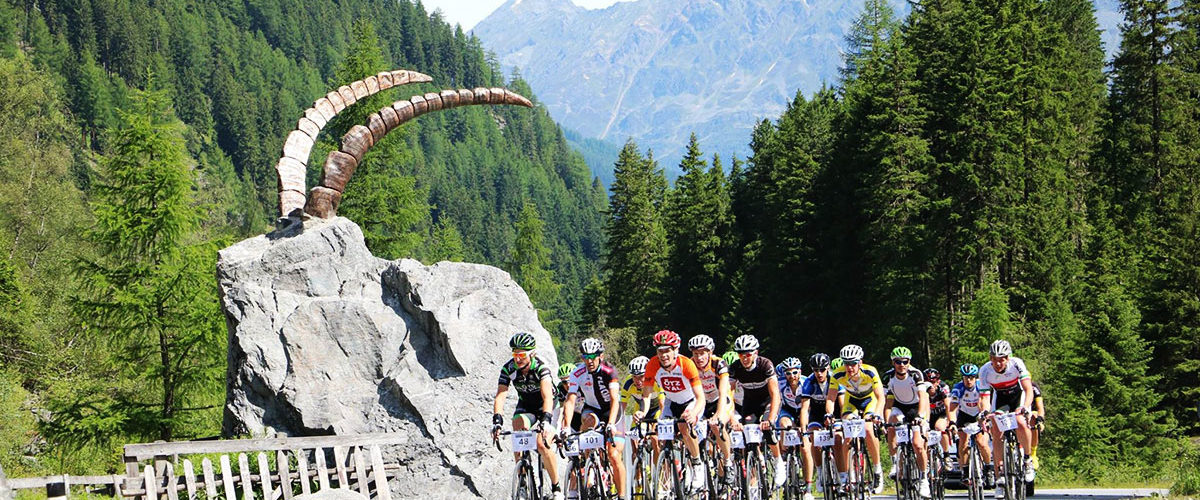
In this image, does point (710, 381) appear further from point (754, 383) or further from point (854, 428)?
point (854, 428)

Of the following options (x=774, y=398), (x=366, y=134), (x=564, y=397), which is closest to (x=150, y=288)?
(x=366, y=134)

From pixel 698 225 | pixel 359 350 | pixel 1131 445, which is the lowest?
pixel 1131 445

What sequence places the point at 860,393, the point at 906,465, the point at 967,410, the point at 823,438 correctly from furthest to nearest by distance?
the point at 967,410 < the point at 860,393 < the point at 906,465 < the point at 823,438

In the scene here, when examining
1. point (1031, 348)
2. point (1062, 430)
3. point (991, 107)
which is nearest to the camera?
point (1062, 430)

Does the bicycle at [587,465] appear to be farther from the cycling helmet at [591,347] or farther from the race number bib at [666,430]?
the cycling helmet at [591,347]

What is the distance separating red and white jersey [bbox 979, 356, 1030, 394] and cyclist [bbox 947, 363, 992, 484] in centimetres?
15

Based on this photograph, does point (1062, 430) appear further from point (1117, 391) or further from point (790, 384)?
point (790, 384)

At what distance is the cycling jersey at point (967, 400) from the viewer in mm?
14688

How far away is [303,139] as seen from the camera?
19.8 m

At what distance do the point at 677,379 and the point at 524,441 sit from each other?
6.23 feet

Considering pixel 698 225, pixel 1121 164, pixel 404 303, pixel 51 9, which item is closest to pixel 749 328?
pixel 698 225

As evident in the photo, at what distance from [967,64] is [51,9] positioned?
132928mm

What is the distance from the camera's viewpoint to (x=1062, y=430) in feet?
98.3

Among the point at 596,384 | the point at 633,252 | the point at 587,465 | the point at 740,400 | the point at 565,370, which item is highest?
the point at 633,252
